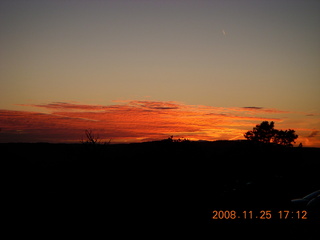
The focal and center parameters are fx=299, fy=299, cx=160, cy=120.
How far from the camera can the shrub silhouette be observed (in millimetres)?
69750

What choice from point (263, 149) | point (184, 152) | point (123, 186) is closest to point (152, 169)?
point (123, 186)

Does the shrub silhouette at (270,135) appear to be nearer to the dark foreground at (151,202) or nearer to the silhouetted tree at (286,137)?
the silhouetted tree at (286,137)

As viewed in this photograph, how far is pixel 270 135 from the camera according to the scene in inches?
2793

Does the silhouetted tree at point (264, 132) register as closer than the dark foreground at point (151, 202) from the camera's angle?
No

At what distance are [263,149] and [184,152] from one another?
32.1 meters

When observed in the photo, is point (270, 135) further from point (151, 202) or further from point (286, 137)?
point (151, 202)

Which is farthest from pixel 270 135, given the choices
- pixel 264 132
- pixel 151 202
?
pixel 151 202

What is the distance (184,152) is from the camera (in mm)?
26906

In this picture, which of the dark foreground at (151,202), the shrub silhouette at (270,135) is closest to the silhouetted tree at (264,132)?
the shrub silhouette at (270,135)

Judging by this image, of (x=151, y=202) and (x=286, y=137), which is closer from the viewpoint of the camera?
(x=151, y=202)

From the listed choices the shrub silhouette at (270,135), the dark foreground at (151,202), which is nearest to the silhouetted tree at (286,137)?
the shrub silhouette at (270,135)

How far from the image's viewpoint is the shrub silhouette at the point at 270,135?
229 ft

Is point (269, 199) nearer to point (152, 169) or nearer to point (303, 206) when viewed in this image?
point (303, 206)

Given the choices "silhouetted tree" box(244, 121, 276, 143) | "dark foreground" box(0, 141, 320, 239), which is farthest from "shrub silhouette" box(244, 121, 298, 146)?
"dark foreground" box(0, 141, 320, 239)
